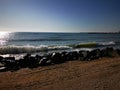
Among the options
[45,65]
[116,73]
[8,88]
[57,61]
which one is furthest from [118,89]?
[57,61]

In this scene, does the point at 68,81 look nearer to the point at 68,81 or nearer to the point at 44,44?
the point at 68,81

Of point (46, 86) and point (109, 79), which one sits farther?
point (109, 79)

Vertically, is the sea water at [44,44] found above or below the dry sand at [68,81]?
below

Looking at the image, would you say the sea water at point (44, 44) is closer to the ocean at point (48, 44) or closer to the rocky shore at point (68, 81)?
the ocean at point (48, 44)

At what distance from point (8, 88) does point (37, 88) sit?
1106 millimetres

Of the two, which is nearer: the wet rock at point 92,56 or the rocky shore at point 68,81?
the rocky shore at point 68,81

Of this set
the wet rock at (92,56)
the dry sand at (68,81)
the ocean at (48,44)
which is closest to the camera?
the dry sand at (68,81)

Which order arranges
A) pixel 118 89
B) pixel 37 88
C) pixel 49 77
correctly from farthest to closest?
pixel 49 77
pixel 37 88
pixel 118 89

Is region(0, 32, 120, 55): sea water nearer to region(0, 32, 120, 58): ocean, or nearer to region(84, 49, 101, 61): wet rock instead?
region(0, 32, 120, 58): ocean

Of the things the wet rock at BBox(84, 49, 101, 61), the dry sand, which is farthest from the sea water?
the dry sand

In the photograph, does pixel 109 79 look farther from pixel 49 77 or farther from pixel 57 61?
pixel 57 61

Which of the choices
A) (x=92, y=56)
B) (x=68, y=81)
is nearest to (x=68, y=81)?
(x=68, y=81)

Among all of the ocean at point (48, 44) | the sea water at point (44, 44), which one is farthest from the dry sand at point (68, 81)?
the sea water at point (44, 44)

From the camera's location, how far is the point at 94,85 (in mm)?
6613
